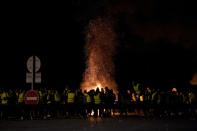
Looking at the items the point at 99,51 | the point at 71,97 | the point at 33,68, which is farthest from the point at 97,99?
the point at 99,51

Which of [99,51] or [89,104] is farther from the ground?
[99,51]

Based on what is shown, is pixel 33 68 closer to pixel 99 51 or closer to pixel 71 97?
pixel 71 97

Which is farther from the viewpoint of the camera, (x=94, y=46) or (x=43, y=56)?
(x=43, y=56)

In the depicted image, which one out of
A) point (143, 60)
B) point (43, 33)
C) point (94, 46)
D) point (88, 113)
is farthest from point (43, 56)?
point (88, 113)

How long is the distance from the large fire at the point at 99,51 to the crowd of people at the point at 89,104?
13.2 meters

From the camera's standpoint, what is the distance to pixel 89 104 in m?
33.7

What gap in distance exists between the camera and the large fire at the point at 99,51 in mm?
49344

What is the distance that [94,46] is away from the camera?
1960 inches

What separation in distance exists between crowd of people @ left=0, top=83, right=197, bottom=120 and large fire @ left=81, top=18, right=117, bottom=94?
13235mm

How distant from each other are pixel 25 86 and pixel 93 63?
17.6 meters

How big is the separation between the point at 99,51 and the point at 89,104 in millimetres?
16477

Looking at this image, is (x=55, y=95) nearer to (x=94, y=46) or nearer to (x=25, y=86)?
(x=94, y=46)

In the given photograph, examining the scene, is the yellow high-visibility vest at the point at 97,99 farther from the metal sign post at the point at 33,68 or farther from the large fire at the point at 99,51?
the large fire at the point at 99,51

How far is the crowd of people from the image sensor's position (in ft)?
107
